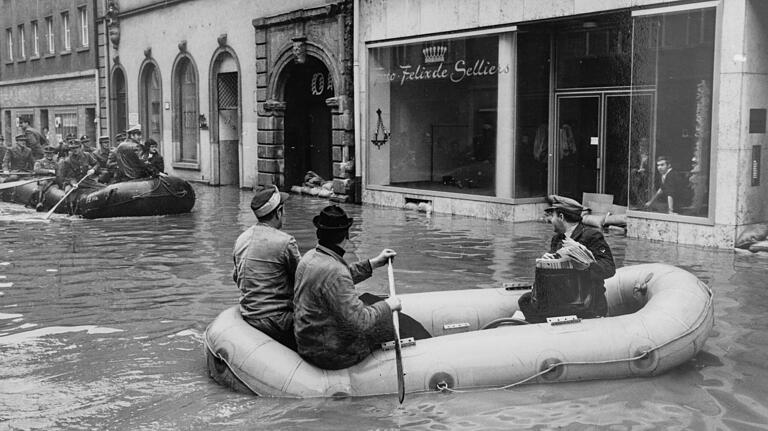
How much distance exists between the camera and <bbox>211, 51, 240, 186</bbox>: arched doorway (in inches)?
1077

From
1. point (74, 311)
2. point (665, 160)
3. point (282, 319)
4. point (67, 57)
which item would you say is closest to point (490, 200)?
point (665, 160)

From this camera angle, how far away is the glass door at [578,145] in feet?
55.3

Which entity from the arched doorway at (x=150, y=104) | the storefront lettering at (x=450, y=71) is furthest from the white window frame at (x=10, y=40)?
the storefront lettering at (x=450, y=71)

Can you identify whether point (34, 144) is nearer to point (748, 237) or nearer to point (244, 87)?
point (244, 87)

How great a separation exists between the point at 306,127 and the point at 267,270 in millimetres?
18040

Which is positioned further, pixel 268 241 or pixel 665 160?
pixel 665 160

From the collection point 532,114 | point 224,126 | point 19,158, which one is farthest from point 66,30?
point 532,114

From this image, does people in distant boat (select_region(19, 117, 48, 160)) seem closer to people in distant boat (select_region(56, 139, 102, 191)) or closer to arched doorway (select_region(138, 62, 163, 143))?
arched doorway (select_region(138, 62, 163, 143))

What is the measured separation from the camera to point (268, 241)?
699cm

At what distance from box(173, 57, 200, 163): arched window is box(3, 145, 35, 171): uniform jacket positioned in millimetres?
5172

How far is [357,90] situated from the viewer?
68.4 feet

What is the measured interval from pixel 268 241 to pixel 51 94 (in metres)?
35.0

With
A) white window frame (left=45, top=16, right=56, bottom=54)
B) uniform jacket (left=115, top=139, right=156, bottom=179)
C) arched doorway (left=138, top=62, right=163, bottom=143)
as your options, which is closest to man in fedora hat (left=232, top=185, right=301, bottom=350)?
uniform jacket (left=115, top=139, right=156, bottom=179)

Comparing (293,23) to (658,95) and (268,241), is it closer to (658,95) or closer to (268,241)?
(658,95)
